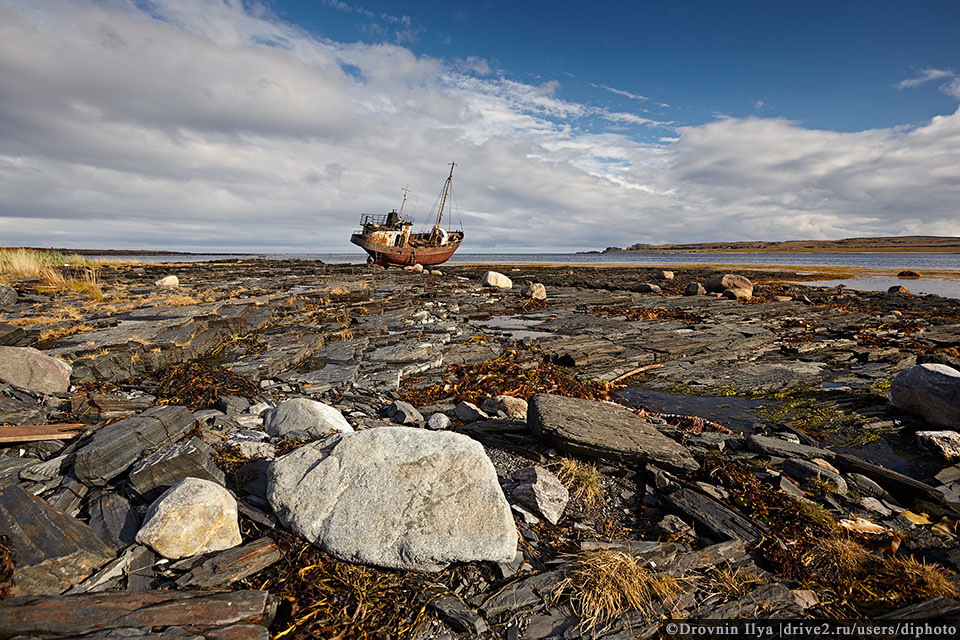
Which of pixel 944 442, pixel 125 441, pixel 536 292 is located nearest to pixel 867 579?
pixel 944 442

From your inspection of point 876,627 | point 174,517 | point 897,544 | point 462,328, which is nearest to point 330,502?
point 174,517

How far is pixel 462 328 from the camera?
14.1 meters

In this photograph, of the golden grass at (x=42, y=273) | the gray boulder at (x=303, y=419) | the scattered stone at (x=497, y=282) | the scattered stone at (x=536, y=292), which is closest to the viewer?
the gray boulder at (x=303, y=419)

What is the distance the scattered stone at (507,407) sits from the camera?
20.5ft

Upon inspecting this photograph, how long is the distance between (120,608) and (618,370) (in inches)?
365

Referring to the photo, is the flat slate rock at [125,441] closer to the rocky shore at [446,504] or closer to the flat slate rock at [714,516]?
the rocky shore at [446,504]

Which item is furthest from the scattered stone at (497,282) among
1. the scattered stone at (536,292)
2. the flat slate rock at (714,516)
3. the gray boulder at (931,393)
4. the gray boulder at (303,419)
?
the flat slate rock at (714,516)

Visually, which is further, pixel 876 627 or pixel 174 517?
pixel 174 517

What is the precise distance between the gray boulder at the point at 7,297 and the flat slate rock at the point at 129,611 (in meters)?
17.4

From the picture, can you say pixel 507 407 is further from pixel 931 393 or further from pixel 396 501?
pixel 931 393

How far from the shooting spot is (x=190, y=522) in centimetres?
301

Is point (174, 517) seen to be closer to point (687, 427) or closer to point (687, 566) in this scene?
point (687, 566)

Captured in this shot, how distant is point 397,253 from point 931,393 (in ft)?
163

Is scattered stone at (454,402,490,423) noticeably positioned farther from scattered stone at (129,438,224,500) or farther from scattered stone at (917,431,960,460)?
scattered stone at (917,431,960,460)
